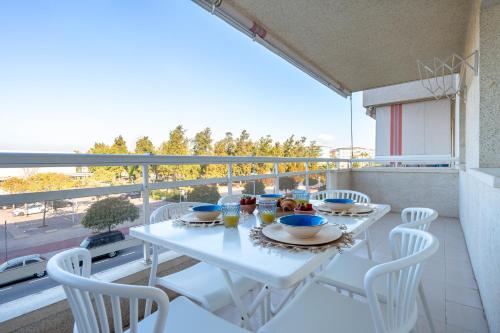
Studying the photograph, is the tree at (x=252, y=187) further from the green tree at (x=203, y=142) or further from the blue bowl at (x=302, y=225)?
the green tree at (x=203, y=142)

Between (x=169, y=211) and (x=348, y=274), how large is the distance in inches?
46.1

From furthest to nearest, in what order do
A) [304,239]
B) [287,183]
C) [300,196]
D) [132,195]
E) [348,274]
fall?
1. [287,183]
2. [132,195]
3. [300,196]
4. [348,274]
5. [304,239]

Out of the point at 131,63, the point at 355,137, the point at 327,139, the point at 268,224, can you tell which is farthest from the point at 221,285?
the point at 327,139

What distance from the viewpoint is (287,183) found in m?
3.76

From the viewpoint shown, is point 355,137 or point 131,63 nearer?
point 355,137

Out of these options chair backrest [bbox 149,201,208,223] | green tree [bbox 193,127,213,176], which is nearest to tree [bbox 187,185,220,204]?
chair backrest [bbox 149,201,208,223]

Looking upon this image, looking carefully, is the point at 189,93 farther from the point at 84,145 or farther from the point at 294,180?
the point at 294,180

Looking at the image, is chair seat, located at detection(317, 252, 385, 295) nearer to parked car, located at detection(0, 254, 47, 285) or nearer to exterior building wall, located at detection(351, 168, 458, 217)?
parked car, located at detection(0, 254, 47, 285)

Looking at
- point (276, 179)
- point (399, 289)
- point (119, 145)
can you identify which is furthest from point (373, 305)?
point (119, 145)

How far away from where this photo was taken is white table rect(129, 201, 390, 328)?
79 cm

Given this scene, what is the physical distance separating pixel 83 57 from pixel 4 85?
17.1 ft

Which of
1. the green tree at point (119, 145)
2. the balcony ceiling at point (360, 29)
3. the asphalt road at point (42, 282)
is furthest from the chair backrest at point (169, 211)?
the green tree at point (119, 145)

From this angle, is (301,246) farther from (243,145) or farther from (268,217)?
(243,145)

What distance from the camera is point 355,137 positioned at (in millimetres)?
6746
